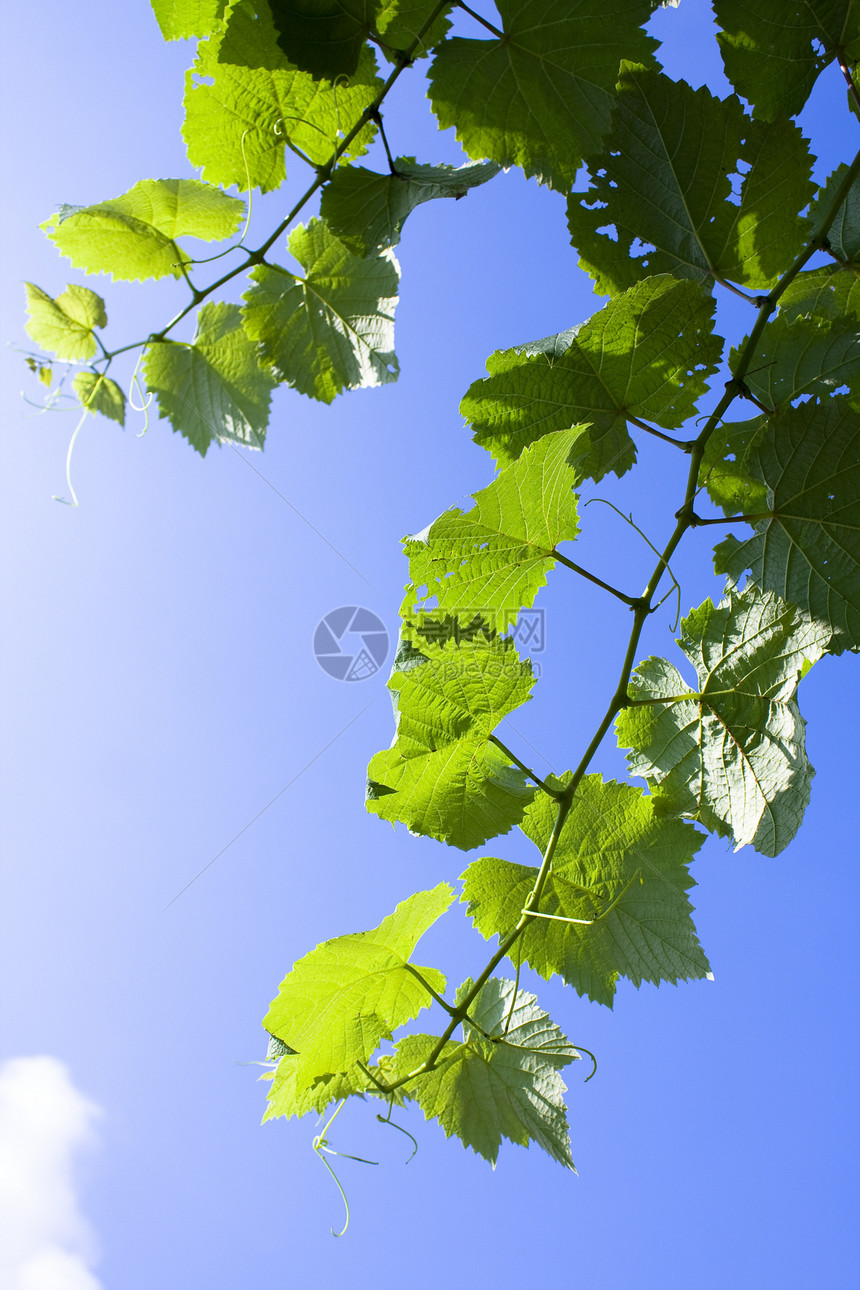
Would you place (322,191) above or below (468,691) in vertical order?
above

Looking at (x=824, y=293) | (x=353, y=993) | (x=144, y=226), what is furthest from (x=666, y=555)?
(x=144, y=226)

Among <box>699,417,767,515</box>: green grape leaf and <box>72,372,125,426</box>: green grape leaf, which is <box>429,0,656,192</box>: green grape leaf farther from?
<box>72,372,125,426</box>: green grape leaf

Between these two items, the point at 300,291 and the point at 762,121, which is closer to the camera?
the point at 762,121

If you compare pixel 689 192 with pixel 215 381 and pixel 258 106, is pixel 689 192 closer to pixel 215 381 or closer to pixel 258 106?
pixel 258 106

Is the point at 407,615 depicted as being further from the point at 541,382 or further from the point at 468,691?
the point at 541,382

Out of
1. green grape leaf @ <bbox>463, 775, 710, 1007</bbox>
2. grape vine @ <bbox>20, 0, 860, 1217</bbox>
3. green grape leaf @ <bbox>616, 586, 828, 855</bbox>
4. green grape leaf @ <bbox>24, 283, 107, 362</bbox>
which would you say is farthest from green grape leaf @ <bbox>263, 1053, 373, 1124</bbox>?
green grape leaf @ <bbox>24, 283, 107, 362</bbox>

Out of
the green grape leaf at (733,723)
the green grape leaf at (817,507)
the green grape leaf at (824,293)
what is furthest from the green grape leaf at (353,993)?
the green grape leaf at (824,293)

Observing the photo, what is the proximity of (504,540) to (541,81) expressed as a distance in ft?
1.34

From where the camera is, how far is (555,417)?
78 cm

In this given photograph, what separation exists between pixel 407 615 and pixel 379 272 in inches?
13.9

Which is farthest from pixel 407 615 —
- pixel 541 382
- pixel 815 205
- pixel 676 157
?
pixel 815 205

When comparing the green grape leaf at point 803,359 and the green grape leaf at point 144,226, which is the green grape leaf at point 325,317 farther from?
the green grape leaf at point 803,359

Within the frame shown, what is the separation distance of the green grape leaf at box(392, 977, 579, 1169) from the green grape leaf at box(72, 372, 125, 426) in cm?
65

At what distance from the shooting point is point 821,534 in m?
0.71
